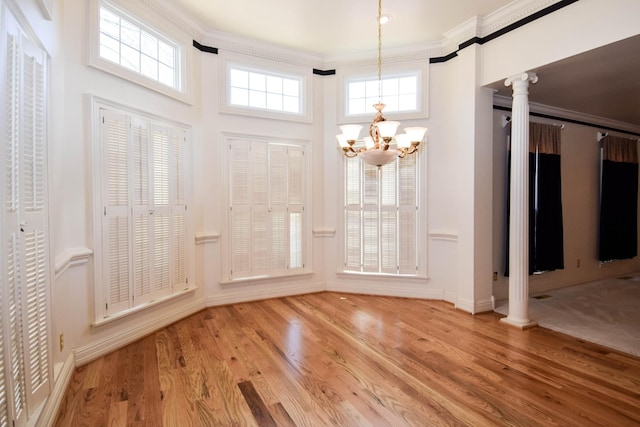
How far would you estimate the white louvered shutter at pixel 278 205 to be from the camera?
458 cm

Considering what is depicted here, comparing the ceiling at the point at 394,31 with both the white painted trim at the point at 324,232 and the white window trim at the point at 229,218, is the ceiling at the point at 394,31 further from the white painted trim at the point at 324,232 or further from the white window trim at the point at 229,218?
the white painted trim at the point at 324,232

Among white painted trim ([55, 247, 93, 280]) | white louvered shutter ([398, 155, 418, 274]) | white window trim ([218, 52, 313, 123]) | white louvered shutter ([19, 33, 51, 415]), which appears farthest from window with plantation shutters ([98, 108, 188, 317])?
white louvered shutter ([398, 155, 418, 274])

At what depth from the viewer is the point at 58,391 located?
7.15 ft

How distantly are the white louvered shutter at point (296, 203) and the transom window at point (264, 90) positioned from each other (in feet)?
2.10

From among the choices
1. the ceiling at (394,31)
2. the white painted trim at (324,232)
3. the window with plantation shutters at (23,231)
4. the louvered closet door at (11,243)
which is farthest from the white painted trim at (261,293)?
the ceiling at (394,31)

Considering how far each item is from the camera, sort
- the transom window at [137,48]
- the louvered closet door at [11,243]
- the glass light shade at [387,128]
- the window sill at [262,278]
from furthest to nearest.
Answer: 1. the window sill at [262,278]
2. the transom window at [137,48]
3. the glass light shade at [387,128]
4. the louvered closet door at [11,243]

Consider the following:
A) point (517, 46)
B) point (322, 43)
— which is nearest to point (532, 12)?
point (517, 46)

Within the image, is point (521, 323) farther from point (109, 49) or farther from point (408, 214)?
point (109, 49)

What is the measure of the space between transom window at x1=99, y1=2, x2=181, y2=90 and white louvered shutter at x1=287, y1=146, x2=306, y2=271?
5.60 feet

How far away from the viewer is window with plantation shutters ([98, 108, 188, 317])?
2982mm

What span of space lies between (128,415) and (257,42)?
4.18 meters

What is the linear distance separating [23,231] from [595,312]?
18.2 ft

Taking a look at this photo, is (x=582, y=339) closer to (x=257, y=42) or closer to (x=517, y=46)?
(x=517, y=46)

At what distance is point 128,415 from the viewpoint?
2.09 metres
